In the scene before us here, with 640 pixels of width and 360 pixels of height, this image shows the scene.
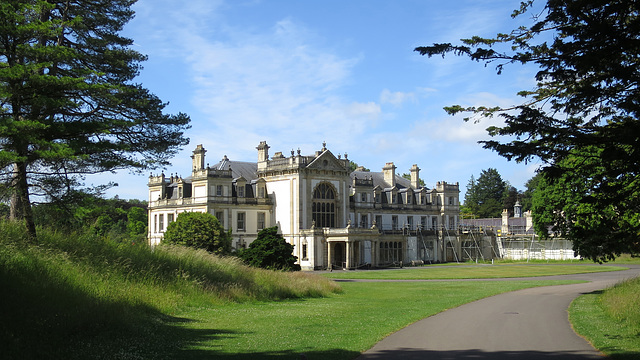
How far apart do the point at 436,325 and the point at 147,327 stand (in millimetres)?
8306

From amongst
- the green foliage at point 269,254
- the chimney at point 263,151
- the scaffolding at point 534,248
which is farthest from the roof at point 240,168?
the scaffolding at point 534,248

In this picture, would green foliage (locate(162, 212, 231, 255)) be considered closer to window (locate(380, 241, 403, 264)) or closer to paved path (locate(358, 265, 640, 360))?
window (locate(380, 241, 403, 264))

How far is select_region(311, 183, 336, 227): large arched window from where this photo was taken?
64.8 m

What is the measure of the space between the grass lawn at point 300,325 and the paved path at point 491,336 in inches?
28.2

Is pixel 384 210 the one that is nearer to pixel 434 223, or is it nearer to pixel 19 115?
pixel 434 223

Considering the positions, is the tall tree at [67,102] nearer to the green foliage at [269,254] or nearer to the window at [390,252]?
the green foliage at [269,254]

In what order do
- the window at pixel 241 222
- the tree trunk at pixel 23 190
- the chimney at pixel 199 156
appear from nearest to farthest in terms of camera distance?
1. the tree trunk at pixel 23 190
2. the window at pixel 241 222
3. the chimney at pixel 199 156

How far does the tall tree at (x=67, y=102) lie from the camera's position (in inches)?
724

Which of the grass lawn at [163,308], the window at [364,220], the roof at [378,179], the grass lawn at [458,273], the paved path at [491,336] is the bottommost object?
the grass lawn at [458,273]

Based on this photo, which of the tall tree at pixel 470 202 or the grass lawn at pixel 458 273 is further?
the tall tree at pixel 470 202

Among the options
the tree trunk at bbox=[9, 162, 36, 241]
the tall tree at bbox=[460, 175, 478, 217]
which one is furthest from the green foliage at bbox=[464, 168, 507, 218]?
the tree trunk at bbox=[9, 162, 36, 241]

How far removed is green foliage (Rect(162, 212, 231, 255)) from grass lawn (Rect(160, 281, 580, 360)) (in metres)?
22.0

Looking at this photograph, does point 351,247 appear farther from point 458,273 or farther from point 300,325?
point 300,325

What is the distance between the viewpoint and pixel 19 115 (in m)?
20.2
